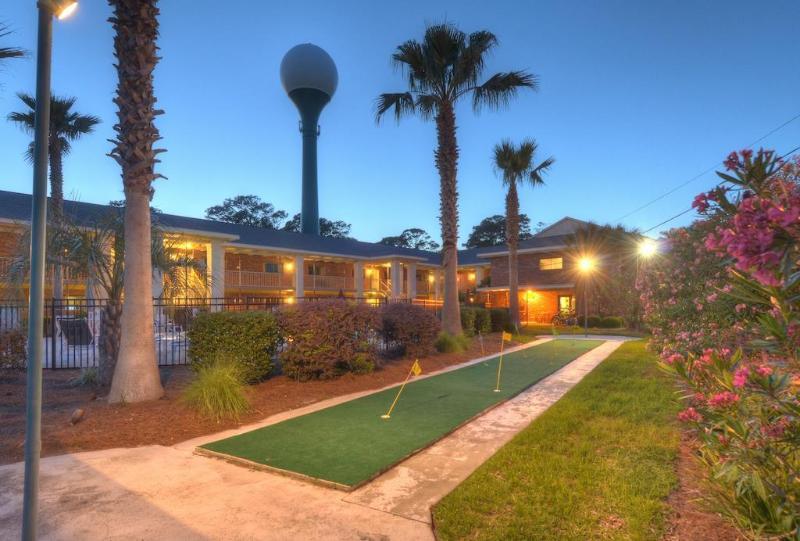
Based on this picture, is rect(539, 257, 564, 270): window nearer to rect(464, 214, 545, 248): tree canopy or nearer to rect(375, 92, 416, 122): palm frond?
rect(375, 92, 416, 122): palm frond

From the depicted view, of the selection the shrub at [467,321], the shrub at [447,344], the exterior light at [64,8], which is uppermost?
the exterior light at [64,8]

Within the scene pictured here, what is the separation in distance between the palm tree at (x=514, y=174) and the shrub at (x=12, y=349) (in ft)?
63.3

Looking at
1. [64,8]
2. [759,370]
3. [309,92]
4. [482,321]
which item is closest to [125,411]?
[64,8]

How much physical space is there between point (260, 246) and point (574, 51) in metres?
19.1

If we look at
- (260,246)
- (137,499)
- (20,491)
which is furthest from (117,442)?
(260,246)

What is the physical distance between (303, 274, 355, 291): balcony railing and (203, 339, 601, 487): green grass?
2244 centimetres

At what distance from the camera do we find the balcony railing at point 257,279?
27484mm

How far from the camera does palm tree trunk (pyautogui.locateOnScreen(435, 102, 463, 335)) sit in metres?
16.1

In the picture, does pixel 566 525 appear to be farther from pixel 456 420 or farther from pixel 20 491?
pixel 20 491

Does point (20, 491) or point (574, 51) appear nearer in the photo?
point (20, 491)

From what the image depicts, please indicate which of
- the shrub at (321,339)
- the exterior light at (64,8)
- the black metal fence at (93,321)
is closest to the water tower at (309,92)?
the black metal fence at (93,321)

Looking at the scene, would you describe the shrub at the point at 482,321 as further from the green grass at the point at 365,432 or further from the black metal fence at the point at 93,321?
the green grass at the point at 365,432

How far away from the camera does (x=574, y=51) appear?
55.8 ft

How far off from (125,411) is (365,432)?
376cm
